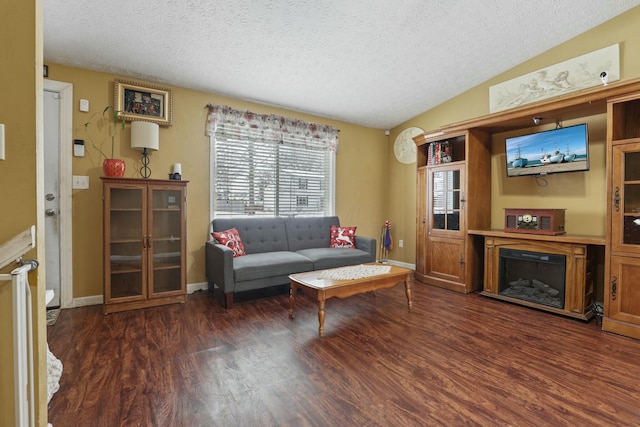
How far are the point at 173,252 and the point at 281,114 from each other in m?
2.35

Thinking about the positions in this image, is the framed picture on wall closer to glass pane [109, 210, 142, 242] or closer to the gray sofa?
glass pane [109, 210, 142, 242]

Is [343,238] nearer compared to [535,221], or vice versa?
[535,221]

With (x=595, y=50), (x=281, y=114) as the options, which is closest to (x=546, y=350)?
(x=595, y=50)

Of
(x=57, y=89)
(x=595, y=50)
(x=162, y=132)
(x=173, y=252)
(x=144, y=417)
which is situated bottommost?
(x=144, y=417)

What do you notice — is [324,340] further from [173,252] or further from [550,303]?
[550,303]

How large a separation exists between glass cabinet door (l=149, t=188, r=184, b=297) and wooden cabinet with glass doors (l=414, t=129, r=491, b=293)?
10.1 ft

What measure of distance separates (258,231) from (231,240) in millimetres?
468

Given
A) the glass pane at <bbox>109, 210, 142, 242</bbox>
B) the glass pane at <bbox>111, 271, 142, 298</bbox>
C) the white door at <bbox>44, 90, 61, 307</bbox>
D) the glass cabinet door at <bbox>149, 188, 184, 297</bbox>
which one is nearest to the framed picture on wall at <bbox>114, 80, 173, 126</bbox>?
the white door at <bbox>44, 90, 61, 307</bbox>

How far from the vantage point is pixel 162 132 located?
11.4 feet

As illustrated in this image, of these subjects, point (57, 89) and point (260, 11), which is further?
point (57, 89)

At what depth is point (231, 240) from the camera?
11.6 feet

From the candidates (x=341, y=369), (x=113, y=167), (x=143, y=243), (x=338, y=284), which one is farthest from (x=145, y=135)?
(x=341, y=369)

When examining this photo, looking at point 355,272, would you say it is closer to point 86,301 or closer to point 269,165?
point 269,165

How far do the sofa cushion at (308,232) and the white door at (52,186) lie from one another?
97.0 inches
